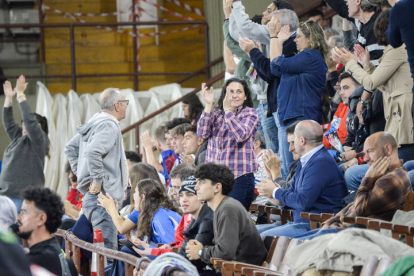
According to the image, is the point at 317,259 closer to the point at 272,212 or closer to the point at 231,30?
the point at 272,212

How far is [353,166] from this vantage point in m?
5.34

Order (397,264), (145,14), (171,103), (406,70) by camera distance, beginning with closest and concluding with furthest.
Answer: (397,264)
(406,70)
(171,103)
(145,14)

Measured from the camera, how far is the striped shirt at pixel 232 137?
563cm

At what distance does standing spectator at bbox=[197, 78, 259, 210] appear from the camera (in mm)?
5590

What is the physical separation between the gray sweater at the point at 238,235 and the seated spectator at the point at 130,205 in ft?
4.33

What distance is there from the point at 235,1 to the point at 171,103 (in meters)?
3.85

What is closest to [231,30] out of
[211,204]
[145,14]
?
[211,204]

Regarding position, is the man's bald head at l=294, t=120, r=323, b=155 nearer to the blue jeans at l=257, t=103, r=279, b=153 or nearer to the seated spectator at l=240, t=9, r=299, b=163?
the seated spectator at l=240, t=9, r=299, b=163

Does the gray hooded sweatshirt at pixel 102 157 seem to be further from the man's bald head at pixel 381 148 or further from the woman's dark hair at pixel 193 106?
the woman's dark hair at pixel 193 106

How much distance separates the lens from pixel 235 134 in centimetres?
564

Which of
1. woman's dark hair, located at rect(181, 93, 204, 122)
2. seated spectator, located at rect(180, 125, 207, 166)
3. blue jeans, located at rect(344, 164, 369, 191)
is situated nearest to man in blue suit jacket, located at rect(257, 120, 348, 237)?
blue jeans, located at rect(344, 164, 369, 191)

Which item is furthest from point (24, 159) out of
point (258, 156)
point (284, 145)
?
point (284, 145)

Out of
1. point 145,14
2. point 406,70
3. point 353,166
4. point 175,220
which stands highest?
point 145,14

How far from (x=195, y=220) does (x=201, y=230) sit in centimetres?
21
